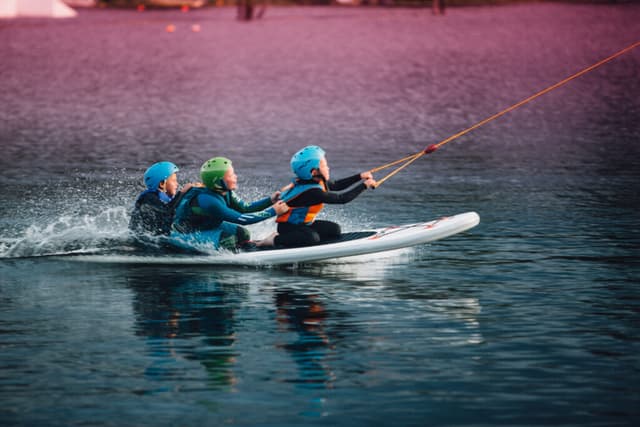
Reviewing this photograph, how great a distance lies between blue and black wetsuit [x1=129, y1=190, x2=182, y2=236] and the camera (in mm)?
15688

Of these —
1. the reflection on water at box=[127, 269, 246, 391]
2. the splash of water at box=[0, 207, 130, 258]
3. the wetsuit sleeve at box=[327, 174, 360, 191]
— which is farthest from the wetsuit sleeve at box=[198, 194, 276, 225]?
the splash of water at box=[0, 207, 130, 258]

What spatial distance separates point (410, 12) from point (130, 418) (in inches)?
3733

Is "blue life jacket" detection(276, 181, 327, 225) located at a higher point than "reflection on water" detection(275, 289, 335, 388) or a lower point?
higher

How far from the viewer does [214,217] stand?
15453 millimetres

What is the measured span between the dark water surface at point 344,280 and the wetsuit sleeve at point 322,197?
73cm

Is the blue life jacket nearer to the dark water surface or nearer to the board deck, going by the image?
the board deck

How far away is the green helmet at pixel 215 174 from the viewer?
50.3 feet

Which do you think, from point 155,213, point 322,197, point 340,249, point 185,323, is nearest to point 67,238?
point 155,213

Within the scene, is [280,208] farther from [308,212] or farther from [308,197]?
[308,212]

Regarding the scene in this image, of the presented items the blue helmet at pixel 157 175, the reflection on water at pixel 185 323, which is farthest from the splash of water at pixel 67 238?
the reflection on water at pixel 185 323

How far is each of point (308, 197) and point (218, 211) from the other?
99 centimetres

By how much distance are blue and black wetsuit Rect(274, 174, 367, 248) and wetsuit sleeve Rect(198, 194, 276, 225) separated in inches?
13.0

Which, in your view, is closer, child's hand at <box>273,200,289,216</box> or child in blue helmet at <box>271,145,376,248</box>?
child's hand at <box>273,200,289,216</box>

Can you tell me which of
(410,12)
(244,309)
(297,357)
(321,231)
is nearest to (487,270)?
(321,231)
